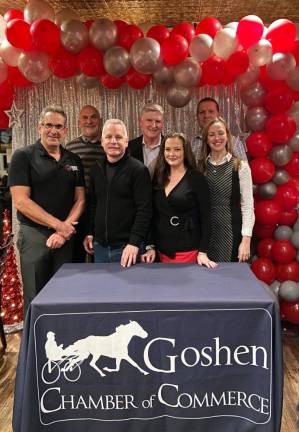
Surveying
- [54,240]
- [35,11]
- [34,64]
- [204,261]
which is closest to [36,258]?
[54,240]

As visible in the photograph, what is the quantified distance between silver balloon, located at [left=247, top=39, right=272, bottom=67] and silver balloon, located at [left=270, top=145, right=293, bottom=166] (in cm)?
59

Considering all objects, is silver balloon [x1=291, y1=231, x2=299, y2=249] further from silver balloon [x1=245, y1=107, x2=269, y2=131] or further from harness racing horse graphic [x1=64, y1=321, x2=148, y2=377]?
harness racing horse graphic [x1=64, y1=321, x2=148, y2=377]

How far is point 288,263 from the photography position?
3.11 m

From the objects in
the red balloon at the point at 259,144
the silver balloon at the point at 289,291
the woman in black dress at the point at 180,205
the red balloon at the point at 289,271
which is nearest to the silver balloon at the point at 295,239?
the red balloon at the point at 289,271

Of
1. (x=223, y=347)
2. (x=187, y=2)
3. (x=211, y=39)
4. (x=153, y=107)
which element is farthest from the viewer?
(x=187, y=2)

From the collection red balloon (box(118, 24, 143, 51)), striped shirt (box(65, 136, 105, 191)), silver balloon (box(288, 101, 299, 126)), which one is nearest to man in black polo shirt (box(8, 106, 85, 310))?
striped shirt (box(65, 136, 105, 191))

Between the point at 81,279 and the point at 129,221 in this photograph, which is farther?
the point at 129,221

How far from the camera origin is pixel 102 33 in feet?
9.29

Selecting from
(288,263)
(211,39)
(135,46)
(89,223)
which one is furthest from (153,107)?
(288,263)

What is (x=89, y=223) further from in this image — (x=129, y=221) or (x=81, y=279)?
(x=81, y=279)

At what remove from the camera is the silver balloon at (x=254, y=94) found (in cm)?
301

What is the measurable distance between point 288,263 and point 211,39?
166 cm

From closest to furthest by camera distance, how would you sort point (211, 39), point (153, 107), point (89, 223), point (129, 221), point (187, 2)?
point (129, 221), point (89, 223), point (153, 107), point (211, 39), point (187, 2)

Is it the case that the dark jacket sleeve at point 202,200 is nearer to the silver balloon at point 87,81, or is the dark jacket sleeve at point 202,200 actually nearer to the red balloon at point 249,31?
the red balloon at point 249,31
